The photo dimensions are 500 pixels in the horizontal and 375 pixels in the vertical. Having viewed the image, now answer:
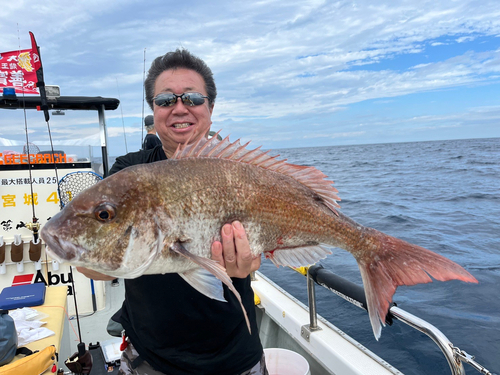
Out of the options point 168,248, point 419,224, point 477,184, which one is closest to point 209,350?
point 168,248

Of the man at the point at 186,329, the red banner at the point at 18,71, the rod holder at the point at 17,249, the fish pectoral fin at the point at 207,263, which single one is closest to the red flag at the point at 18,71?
the red banner at the point at 18,71

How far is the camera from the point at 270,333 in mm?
4168

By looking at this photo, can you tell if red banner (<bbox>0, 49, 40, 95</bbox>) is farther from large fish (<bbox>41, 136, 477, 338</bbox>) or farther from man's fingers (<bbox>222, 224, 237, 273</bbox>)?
man's fingers (<bbox>222, 224, 237, 273</bbox>)

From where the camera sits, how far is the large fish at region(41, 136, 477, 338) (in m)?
1.51

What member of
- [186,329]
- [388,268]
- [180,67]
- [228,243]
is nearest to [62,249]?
[228,243]

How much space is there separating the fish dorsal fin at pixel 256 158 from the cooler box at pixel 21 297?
2858 mm

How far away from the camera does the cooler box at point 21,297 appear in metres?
3.47

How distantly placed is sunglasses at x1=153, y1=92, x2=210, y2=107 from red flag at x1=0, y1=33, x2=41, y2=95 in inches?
144

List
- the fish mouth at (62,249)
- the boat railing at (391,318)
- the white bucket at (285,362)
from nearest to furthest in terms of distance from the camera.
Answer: the fish mouth at (62,249), the boat railing at (391,318), the white bucket at (285,362)

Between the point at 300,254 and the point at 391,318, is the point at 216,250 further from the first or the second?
the point at 391,318

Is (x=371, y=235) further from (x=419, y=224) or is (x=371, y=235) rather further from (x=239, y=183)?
(x=419, y=224)

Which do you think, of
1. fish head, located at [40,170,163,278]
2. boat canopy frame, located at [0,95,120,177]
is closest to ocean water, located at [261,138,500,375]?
boat canopy frame, located at [0,95,120,177]

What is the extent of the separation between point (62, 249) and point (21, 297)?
2837 millimetres

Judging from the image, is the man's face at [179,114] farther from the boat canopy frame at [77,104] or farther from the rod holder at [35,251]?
the rod holder at [35,251]
